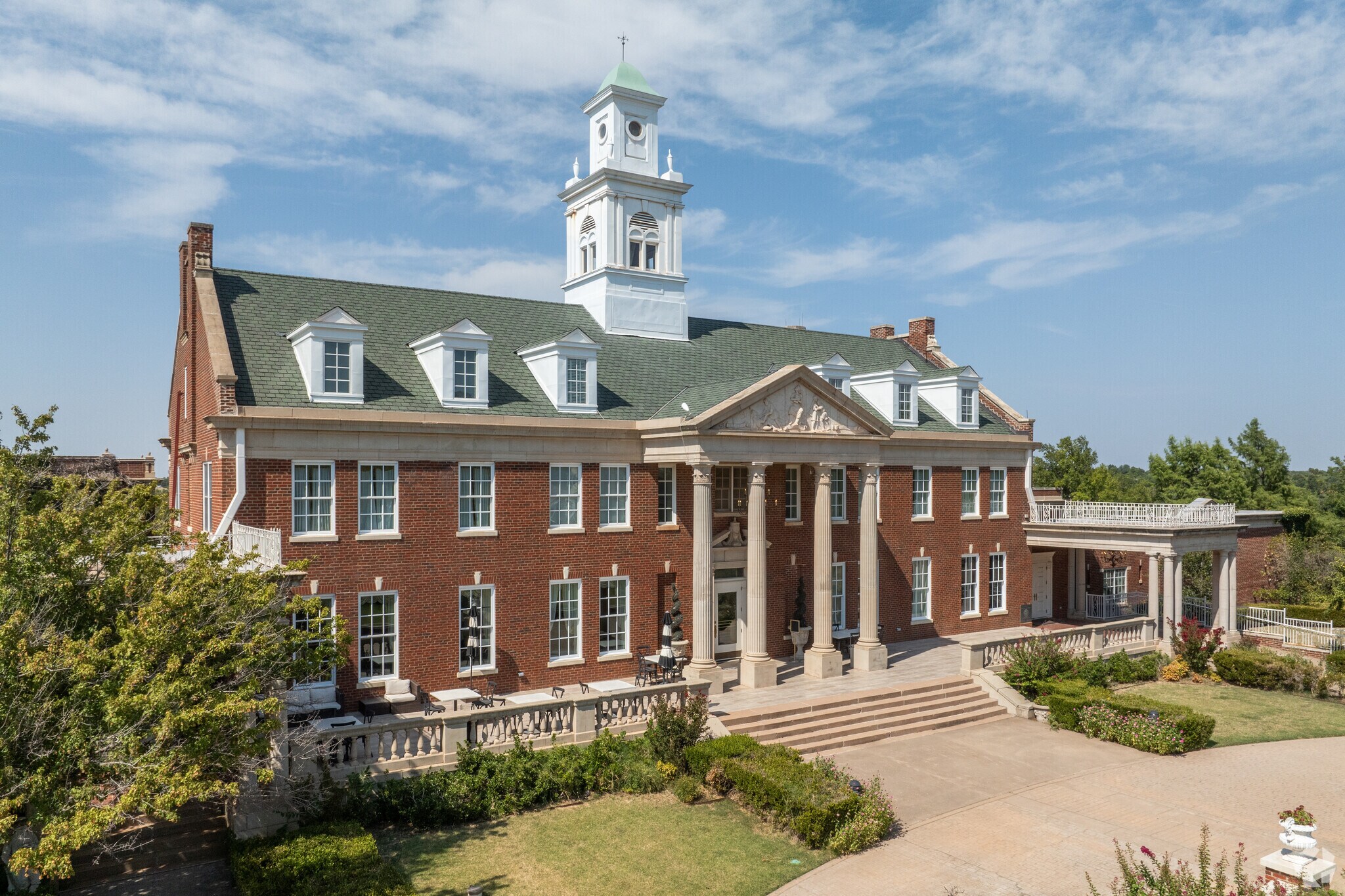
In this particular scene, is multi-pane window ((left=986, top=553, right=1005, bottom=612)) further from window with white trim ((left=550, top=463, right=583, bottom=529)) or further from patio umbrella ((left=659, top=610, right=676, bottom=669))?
window with white trim ((left=550, top=463, right=583, bottom=529))

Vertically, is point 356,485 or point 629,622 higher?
point 356,485

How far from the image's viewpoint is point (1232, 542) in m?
35.2

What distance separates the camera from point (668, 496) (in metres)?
29.1

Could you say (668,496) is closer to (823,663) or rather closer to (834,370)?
(823,663)

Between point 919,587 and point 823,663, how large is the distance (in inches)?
345

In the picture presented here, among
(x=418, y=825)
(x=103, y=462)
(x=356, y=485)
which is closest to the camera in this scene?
(x=418, y=825)

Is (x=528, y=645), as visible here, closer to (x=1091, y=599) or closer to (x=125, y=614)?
(x=125, y=614)

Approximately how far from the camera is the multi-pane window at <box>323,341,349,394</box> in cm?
2397

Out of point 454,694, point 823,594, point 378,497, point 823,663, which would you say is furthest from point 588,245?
point 454,694

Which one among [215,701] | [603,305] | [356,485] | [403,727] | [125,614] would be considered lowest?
[403,727]

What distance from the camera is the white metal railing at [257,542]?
19.0 m

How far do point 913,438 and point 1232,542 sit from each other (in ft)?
43.6

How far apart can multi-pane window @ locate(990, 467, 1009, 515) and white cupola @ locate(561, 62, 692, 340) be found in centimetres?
1432

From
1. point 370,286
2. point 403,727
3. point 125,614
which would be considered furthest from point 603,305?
point 125,614
